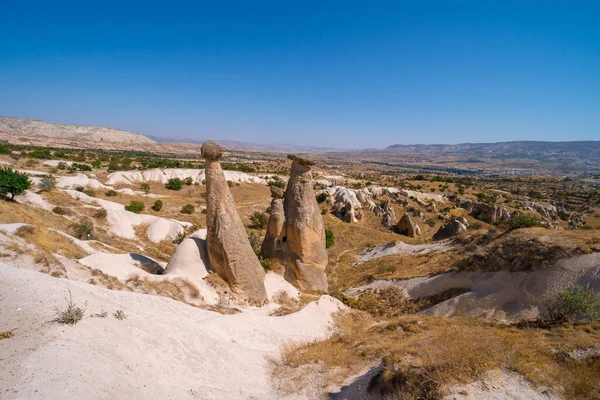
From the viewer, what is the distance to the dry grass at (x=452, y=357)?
4.83 meters

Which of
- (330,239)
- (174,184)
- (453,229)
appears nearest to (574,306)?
(453,229)

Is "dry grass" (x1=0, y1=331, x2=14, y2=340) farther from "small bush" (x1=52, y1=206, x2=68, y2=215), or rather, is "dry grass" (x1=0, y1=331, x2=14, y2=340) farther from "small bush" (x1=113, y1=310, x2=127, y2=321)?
"small bush" (x1=52, y1=206, x2=68, y2=215)

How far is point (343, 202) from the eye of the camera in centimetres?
3753

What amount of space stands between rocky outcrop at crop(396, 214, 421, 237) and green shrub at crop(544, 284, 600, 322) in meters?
22.8

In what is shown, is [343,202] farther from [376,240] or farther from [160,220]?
[160,220]

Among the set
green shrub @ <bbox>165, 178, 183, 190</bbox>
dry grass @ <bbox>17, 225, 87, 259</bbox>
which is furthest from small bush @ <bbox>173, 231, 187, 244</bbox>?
green shrub @ <bbox>165, 178, 183, 190</bbox>

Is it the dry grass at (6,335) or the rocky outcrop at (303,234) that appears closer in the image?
the dry grass at (6,335)

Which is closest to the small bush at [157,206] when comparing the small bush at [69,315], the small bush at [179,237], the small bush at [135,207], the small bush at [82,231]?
the small bush at [135,207]

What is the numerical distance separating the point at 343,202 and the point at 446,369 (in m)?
32.9

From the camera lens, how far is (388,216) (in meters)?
35.6

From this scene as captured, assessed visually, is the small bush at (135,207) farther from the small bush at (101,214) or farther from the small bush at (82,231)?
the small bush at (82,231)

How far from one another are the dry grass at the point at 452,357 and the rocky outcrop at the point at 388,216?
2590 centimetres

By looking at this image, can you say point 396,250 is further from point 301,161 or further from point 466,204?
point 466,204

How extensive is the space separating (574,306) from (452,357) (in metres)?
6.19
